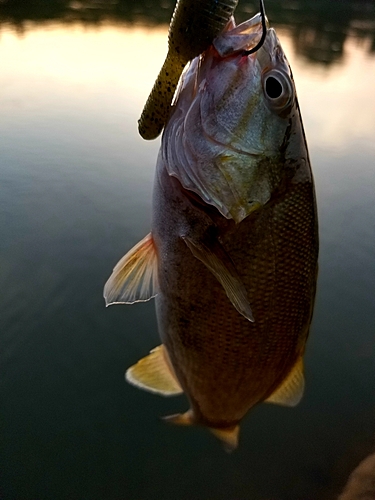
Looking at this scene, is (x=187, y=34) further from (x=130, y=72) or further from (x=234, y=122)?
(x=130, y=72)

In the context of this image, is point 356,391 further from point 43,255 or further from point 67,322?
point 43,255

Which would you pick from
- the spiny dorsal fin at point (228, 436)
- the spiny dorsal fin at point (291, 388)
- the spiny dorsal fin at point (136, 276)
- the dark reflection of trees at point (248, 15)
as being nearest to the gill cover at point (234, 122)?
the spiny dorsal fin at point (136, 276)

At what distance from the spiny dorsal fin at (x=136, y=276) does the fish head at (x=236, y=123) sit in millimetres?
285

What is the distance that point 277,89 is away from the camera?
1.11 meters

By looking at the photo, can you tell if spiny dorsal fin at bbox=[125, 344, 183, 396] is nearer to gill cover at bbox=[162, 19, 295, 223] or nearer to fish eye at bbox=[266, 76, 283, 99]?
gill cover at bbox=[162, 19, 295, 223]

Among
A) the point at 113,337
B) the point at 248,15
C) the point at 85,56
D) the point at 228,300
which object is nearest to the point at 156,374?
the point at 228,300

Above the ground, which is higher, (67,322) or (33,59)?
(33,59)

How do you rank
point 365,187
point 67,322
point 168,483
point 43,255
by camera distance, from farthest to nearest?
1. point 365,187
2. point 43,255
3. point 67,322
4. point 168,483

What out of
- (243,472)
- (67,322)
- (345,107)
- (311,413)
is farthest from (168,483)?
(345,107)

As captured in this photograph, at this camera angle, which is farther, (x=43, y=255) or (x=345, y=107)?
(x=345, y=107)

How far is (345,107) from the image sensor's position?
962cm

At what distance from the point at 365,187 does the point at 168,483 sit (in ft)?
16.3

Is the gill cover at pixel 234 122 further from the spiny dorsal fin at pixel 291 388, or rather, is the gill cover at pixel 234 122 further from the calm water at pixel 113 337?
the calm water at pixel 113 337

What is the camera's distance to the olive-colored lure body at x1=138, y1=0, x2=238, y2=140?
3.17 feet
